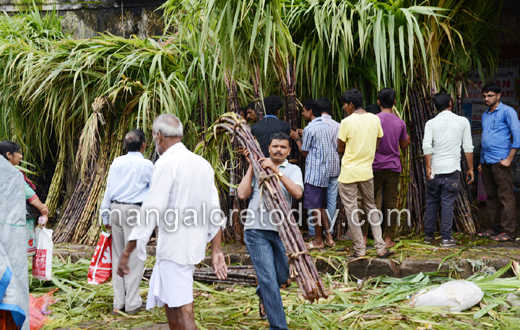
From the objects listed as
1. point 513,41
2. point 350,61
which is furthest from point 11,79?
point 513,41

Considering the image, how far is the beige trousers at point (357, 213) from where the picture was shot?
4395 mm

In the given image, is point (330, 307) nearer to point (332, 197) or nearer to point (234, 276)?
point (234, 276)

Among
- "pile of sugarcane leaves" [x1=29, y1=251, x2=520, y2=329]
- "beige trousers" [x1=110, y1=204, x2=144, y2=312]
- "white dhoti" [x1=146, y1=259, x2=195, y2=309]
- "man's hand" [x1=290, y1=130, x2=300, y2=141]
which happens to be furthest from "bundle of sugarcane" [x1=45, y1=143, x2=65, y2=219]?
"white dhoti" [x1=146, y1=259, x2=195, y2=309]

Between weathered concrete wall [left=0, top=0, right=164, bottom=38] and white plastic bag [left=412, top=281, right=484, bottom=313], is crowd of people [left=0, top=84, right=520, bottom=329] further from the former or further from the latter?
weathered concrete wall [left=0, top=0, right=164, bottom=38]

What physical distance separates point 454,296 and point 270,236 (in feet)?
4.81

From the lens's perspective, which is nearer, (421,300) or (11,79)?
(421,300)

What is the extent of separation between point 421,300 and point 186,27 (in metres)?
3.90

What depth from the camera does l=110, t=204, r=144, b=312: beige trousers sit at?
13.0 ft

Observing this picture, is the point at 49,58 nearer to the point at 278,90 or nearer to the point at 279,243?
the point at 278,90

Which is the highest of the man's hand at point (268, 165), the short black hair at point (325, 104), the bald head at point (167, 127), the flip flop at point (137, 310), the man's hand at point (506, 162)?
the short black hair at point (325, 104)

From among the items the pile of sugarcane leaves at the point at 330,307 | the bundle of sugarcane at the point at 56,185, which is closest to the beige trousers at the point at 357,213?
the pile of sugarcane leaves at the point at 330,307

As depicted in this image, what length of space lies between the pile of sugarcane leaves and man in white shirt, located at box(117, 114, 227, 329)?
0.97 m

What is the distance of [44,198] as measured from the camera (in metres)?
7.01

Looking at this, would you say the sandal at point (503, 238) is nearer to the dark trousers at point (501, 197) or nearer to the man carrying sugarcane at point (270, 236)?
the dark trousers at point (501, 197)
